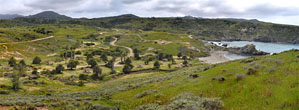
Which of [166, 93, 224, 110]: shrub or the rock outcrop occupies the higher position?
[166, 93, 224, 110]: shrub

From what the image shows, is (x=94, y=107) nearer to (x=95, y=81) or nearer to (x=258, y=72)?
(x=258, y=72)

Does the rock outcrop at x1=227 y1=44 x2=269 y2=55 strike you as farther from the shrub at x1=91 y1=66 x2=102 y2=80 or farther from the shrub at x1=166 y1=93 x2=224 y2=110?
the shrub at x1=166 y1=93 x2=224 y2=110

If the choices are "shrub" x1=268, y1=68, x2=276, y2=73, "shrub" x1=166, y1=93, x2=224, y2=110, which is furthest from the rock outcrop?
"shrub" x1=166, y1=93, x2=224, y2=110

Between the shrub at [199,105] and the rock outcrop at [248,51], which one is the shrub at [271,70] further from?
the rock outcrop at [248,51]

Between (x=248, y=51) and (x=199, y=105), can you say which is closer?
(x=199, y=105)

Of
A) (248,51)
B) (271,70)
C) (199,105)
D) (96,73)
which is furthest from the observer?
(248,51)

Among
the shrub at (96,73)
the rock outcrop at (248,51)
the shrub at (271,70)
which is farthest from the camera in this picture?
the rock outcrop at (248,51)

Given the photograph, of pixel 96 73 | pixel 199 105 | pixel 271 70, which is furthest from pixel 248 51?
pixel 199 105

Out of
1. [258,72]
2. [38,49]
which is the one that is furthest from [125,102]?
[38,49]

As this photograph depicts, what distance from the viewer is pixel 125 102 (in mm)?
26547

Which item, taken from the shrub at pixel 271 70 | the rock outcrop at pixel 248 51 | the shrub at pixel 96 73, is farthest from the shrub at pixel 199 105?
the rock outcrop at pixel 248 51

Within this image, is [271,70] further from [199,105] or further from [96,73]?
[96,73]

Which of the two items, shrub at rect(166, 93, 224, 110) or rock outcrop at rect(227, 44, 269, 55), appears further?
rock outcrop at rect(227, 44, 269, 55)

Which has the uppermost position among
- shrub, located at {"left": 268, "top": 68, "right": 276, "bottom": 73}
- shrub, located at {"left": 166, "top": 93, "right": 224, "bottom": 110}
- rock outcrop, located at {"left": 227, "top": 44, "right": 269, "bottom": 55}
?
shrub, located at {"left": 268, "top": 68, "right": 276, "bottom": 73}
